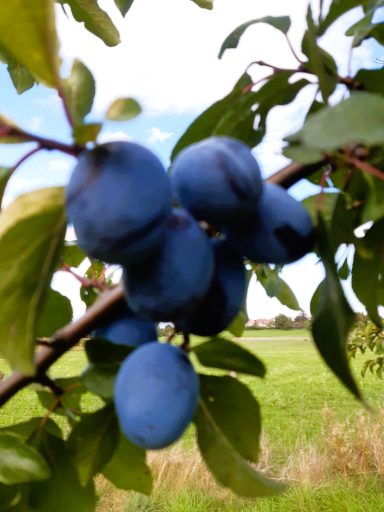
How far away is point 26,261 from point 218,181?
0.13 m

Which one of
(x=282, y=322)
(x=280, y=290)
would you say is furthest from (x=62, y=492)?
(x=282, y=322)

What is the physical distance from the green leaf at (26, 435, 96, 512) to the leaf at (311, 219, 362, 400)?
1.07 ft

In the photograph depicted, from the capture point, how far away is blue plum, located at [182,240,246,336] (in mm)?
412

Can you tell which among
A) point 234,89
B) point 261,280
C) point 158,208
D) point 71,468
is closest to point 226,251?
point 158,208

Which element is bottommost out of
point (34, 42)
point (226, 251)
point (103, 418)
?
point (103, 418)

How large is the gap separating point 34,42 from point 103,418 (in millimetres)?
299

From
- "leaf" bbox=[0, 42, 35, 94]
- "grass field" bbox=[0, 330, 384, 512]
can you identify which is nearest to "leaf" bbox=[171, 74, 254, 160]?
"leaf" bbox=[0, 42, 35, 94]

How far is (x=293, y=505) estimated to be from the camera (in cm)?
443

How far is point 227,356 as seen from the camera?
500 mm

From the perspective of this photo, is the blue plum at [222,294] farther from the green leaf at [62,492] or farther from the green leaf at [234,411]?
the green leaf at [62,492]

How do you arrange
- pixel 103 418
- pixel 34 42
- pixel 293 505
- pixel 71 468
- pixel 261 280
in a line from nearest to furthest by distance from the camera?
1. pixel 34 42
2. pixel 103 418
3. pixel 71 468
4. pixel 261 280
5. pixel 293 505

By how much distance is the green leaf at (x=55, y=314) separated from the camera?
26.3 inches

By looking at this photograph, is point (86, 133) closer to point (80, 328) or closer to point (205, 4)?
point (80, 328)

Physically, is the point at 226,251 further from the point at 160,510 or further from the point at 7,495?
the point at 160,510
